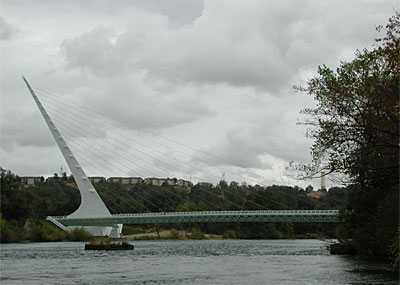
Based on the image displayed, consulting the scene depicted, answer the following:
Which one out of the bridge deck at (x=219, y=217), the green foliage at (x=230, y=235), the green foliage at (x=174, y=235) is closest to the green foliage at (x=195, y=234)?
the green foliage at (x=174, y=235)

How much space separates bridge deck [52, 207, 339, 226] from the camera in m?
73.0

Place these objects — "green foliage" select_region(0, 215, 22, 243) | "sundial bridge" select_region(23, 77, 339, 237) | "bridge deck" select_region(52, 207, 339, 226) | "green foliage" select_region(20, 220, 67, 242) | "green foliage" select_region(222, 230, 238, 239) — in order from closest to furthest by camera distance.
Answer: "green foliage" select_region(0, 215, 22, 243) → "bridge deck" select_region(52, 207, 339, 226) → "sundial bridge" select_region(23, 77, 339, 237) → "green foliage" select_region(20, 220, 67, 242) → "green foliage" select_region(222, 230, 238, 239)

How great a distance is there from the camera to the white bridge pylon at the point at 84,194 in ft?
266

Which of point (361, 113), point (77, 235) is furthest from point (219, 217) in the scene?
point (361, 113)

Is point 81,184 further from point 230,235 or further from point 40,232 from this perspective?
point 230,235

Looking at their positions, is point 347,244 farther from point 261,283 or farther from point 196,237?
point 196,237

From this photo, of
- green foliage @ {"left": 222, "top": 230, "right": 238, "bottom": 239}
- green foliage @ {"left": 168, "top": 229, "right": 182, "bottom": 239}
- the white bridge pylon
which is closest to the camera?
the white bridge pylon

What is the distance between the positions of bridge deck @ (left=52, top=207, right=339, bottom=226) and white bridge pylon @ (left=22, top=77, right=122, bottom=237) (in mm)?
1089

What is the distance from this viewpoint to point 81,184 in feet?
274

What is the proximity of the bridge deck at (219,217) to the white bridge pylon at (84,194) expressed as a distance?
3.57 feet

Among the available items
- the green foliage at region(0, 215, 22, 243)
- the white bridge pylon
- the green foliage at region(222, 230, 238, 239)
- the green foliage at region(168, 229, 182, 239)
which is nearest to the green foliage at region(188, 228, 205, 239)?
the green foliage at region(168, 229, 182, 239)

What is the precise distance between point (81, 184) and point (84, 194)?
1.65 m

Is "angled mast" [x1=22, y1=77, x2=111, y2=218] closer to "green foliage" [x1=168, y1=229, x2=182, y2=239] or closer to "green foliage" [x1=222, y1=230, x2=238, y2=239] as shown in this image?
"green foliage" [x1=168, y1=229, x2=182, y2=239]

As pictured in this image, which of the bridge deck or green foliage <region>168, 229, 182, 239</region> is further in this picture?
green foliage <region>168, 229, 182, 239</region>
